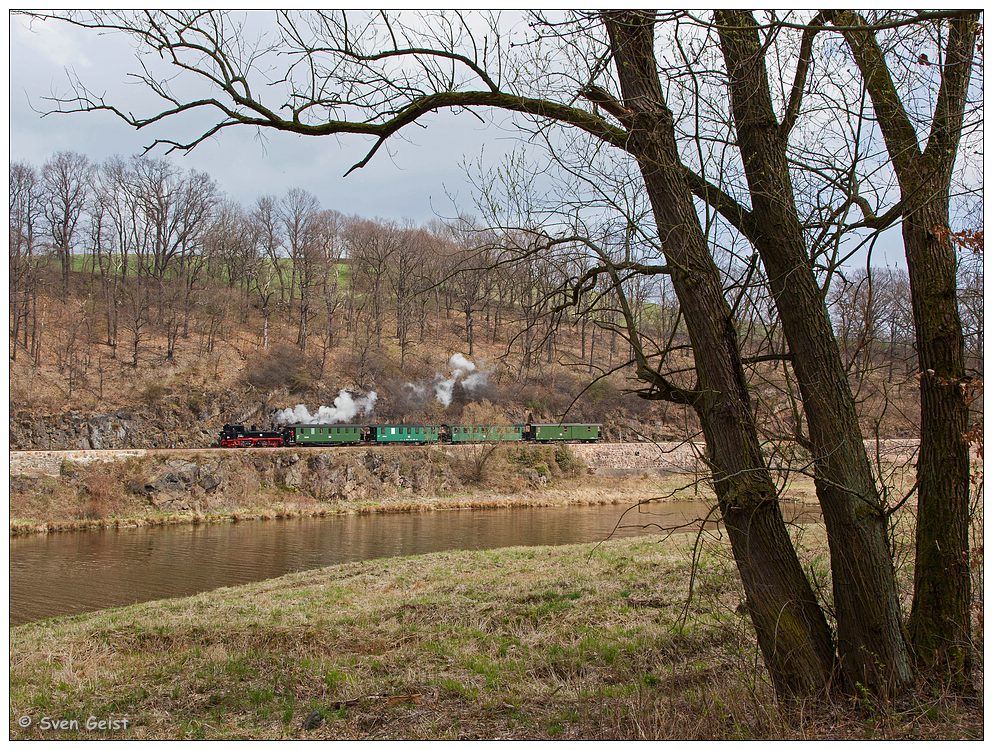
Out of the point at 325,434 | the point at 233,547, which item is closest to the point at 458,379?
the point at 325,434

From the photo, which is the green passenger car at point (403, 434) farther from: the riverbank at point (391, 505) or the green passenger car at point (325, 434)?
the riverbank at point (391, 505)

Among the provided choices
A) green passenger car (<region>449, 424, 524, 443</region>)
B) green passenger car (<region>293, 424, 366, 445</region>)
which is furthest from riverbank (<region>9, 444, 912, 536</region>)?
green passenger car (<region>293, 424, 366, 445</region>)

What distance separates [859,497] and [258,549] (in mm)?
17831

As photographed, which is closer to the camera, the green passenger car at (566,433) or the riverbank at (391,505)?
the riverbank at (391,505)

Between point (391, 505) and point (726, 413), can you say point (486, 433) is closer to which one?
point (391, 505)

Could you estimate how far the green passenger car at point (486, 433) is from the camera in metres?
35.7

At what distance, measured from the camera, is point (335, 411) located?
3928 centimetres

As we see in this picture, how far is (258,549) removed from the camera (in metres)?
19.6

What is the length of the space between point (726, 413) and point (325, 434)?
30.8 meters

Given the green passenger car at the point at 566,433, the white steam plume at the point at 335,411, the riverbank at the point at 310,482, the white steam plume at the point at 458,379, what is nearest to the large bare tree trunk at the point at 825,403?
the riverbank at the point at 310,482

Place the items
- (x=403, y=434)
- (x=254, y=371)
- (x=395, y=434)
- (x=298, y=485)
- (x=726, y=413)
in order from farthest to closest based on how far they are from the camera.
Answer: (x=254, y=371) → (x=403, y=434) → (x=395, y=434) → (x=298, y=485) → (x=726, y=413)

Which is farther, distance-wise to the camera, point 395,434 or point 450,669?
point 395,434

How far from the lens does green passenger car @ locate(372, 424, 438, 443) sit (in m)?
34.7

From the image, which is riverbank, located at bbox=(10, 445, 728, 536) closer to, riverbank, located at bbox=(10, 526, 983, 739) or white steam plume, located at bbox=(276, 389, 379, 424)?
white steam plume, located at bbox=(276, 389, 379, 424)
